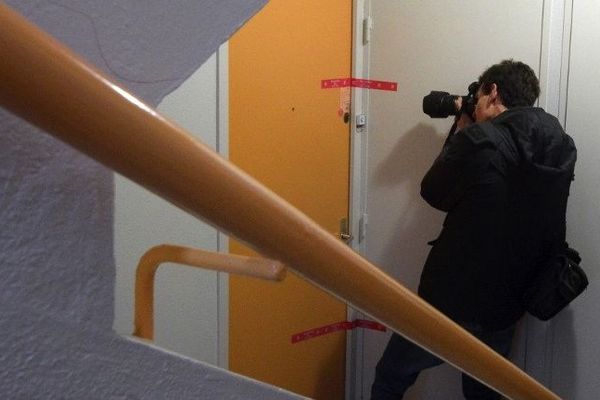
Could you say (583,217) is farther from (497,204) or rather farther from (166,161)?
(166,161)

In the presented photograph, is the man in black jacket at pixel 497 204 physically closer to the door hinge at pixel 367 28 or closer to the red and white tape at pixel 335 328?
the red and white tape at pixel 335 328

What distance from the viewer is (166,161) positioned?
1.24 ft

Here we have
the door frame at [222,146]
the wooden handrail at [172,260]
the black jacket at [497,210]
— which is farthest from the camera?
the black jacket at [497,210]

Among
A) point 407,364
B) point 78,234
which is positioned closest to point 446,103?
point 407,364

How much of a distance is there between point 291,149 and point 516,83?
85 cm

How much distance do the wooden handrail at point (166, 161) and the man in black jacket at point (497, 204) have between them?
5.18 feet

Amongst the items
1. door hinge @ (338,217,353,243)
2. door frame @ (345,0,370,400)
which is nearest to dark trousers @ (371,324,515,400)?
door frame @ (345,0,370,400)

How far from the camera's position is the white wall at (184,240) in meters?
1.41

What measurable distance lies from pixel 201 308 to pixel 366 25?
152 centimetres

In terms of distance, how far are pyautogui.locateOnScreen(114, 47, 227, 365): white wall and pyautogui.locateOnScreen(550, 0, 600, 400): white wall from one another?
4.36 ft

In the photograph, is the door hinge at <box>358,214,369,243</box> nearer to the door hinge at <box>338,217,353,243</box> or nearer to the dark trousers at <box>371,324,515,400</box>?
the door hinge at <box>338,217,353,243</box>

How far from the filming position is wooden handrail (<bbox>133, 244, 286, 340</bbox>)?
0.70 meters

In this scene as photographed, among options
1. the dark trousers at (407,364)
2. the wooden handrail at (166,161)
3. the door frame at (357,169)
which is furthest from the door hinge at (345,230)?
Answer: the wooden handrail at (166,161)

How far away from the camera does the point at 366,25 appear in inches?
103
